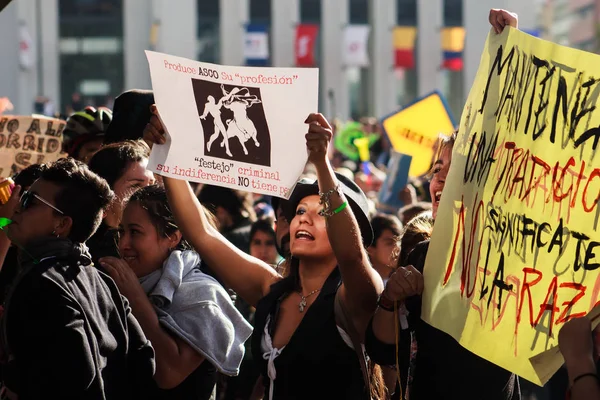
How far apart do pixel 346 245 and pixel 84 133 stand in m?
2.26

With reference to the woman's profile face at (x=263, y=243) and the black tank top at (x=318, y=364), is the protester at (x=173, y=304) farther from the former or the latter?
the woman's profile face at (x=263, y=243)

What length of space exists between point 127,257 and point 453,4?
153 ft

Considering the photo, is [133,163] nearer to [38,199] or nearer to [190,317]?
[190,317]

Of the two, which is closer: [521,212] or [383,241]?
[521,212]

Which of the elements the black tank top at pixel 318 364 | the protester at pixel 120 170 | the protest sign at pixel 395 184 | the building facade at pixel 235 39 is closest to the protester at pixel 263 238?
the protest sign at pixel 395 184

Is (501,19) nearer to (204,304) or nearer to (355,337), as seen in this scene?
(355,337)

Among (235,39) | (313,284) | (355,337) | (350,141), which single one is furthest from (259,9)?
(355,337)

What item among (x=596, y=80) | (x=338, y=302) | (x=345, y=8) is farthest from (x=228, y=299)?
(x=345, y=8)

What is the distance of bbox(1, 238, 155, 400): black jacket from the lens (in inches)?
126

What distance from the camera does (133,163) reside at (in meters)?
4.59

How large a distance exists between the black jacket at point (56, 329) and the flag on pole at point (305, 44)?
39932 millimetres

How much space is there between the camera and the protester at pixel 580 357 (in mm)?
2768

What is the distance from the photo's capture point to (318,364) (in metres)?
3.64

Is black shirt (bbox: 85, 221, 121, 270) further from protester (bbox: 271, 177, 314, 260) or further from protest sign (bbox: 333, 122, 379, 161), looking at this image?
protest sign (bbox: 333, 122, 379, 161)
